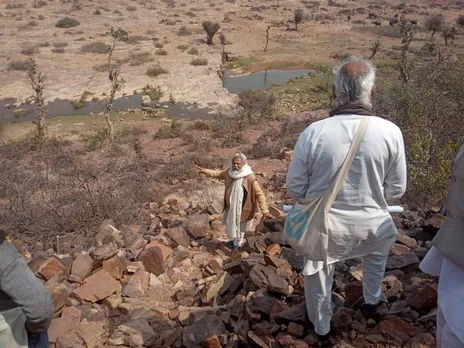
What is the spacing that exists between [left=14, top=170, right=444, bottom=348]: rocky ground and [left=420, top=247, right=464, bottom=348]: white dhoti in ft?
2.89

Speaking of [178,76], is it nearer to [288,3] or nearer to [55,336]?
[55,336]

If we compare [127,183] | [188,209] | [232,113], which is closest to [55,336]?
[188,209]

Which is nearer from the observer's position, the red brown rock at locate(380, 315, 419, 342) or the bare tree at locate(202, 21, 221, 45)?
the red brown rock at locate(380, 315, 419, 342)

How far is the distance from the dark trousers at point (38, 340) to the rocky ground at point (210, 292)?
1.06 metres

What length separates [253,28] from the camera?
3073 centimetres

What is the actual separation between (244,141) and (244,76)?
1017cm

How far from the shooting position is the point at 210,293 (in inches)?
148

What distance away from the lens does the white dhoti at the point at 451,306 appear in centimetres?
170

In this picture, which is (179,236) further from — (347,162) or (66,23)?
(66,23)

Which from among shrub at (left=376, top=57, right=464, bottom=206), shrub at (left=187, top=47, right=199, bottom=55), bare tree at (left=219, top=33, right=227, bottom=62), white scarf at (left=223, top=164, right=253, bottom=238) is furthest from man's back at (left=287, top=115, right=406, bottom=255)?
shrub at (left=187, top=47, right=199, bottom=55)

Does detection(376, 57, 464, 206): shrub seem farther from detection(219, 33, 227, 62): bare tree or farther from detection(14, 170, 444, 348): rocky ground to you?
detection(219, 33, 227, 62): bare tree

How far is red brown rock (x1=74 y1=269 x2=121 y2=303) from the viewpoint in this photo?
3922mm

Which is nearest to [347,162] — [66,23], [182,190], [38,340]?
[38,340]

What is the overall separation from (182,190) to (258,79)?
13.7m
